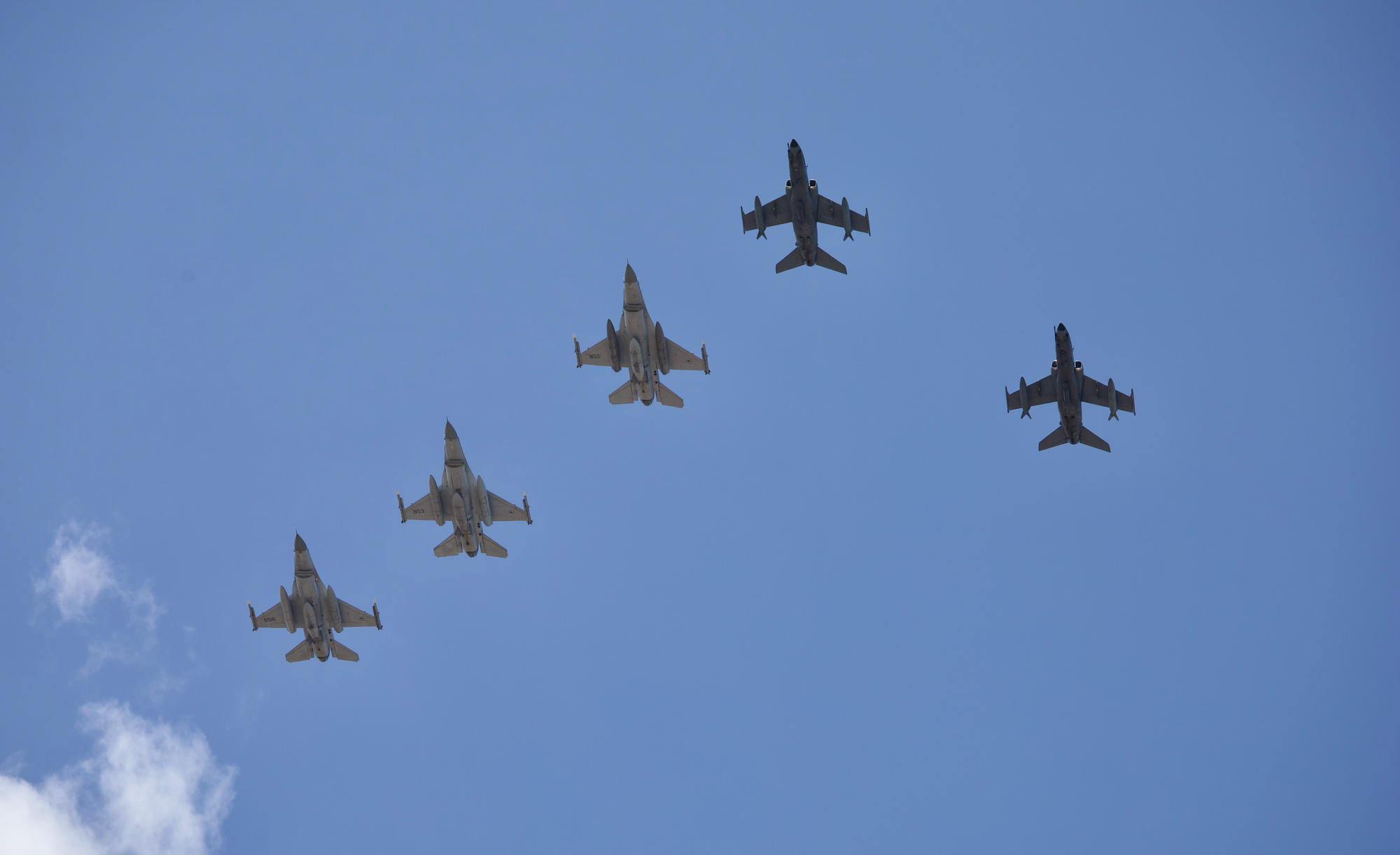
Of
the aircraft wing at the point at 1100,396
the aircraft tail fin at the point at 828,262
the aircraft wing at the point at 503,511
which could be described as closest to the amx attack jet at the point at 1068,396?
the aircraft wing at the point at 1100,396

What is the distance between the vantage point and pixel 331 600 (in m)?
79.2

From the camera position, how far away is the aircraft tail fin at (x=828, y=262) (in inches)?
3288

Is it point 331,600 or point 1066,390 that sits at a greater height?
point 1066,390

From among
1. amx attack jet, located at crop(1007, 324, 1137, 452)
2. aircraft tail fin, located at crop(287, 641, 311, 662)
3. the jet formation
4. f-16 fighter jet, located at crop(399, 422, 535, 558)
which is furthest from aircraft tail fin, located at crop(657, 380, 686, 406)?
aircraft tail fin, located at crop(287, 641, 311, 662)

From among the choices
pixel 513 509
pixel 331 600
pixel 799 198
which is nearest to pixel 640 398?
pixel 513 509

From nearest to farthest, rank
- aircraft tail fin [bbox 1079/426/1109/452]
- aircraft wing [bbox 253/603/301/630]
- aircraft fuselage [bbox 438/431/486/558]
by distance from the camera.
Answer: aircraft fuselage [bbox 438/431/486/558] → aircraft wing [bbox 253/603/301/630] → aircraft tail fin [bbox 1079/426/1109/452]

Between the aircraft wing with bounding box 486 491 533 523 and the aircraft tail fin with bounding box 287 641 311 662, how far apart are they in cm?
1440

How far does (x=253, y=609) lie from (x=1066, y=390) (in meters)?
52.3

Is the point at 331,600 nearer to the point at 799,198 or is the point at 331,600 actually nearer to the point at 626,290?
the point at 626,290

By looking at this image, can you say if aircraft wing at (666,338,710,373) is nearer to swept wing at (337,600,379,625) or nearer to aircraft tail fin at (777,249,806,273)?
aircraft tail fin at (777,249,806,273)

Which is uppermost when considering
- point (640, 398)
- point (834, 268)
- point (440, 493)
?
point (834, 268)

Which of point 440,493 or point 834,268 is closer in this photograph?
point 440,493

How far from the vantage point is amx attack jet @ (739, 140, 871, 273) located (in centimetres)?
7888

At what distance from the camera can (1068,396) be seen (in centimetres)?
8031
